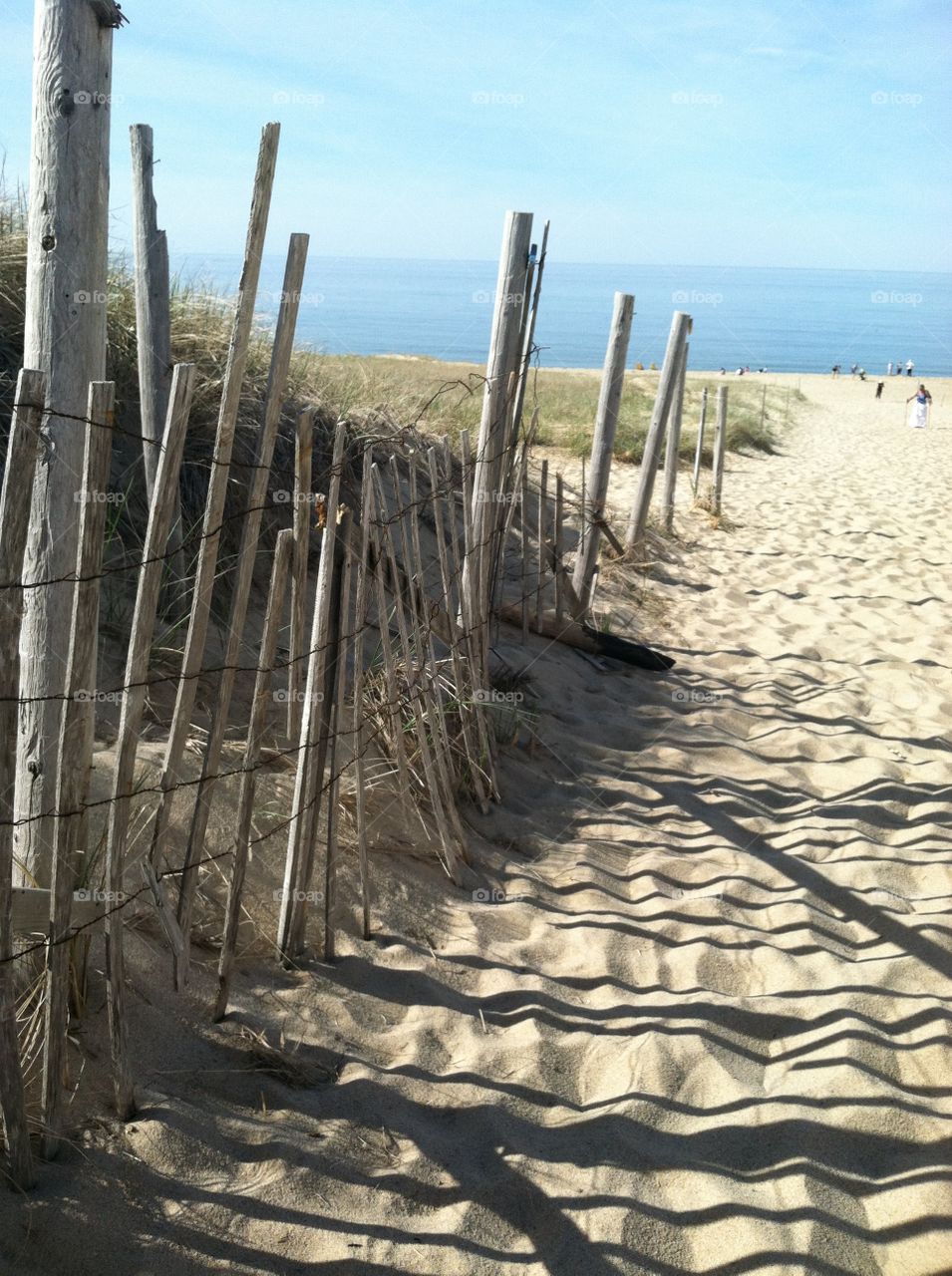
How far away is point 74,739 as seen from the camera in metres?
1.85

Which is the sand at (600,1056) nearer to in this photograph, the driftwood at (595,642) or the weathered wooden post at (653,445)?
the driftwood at (595,642)

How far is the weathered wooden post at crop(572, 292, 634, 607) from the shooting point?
226 inches

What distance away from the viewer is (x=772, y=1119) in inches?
89.4

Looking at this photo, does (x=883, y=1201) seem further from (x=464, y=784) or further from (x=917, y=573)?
(x=917, y=573)

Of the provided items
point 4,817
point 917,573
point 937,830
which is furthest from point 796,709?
point 4,817

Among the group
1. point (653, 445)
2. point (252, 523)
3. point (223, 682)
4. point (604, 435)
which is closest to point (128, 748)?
point (223, 682)

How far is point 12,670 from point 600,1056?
1.64 metres

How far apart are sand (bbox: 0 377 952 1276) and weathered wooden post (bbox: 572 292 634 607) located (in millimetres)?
1370

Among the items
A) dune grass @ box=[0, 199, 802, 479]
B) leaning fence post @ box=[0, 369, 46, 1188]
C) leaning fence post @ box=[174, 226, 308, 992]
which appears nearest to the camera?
leaning fence post @ box=[0, 369, 46, 1188]

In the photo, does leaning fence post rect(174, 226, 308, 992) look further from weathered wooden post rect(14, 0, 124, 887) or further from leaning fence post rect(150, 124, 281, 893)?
weathered wooden post rect(14, 0, 124, 887)

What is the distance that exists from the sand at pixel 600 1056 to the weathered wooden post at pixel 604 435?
1.37 m

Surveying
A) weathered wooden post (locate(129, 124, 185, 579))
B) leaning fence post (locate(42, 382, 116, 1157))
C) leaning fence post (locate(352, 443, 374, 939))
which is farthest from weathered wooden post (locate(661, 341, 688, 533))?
leaning fence post (locate(42, 382, 116, 1157))

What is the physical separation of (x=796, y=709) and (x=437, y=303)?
19815 centimetres

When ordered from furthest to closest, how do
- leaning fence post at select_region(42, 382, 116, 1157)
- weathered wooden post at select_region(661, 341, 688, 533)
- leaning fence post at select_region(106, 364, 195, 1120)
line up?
weathered wooden post at select_region(661, 341, 688, 533) < leaning fence post at select_region(106, 364, 195, 1120) < leaning fence post at select_region(42, 382, 116, 1157)
